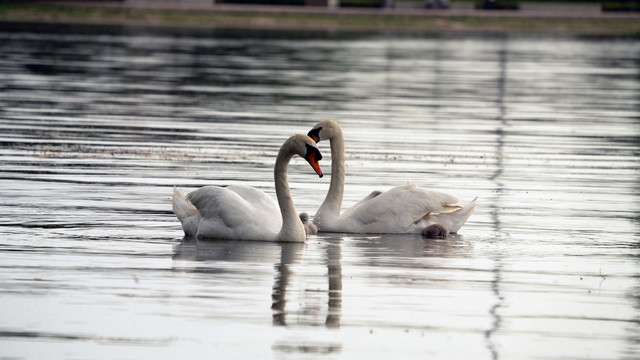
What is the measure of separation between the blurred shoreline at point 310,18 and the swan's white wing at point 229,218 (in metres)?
52.5

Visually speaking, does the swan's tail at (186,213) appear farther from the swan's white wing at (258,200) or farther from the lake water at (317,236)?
the swan's white wing at (258,200)

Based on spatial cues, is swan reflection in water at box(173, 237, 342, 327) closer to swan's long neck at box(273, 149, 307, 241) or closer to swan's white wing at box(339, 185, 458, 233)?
swan's long neck at box(273, 149, 307, 241)

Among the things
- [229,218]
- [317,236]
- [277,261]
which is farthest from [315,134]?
[277,261]

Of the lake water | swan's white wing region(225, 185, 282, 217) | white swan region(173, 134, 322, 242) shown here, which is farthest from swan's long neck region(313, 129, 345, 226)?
white swan region(173, 134, 322, 242)

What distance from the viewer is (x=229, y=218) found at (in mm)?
12180

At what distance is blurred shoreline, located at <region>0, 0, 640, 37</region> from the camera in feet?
214

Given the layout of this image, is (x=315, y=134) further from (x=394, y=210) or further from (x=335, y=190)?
(x=394, y=210)

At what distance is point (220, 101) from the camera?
2789 centimetres

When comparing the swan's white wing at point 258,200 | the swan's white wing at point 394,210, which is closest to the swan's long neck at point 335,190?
the swan's white wing at point 394,210

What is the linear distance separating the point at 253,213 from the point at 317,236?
2.89 feet

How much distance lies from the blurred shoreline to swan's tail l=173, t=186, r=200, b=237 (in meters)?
51.9

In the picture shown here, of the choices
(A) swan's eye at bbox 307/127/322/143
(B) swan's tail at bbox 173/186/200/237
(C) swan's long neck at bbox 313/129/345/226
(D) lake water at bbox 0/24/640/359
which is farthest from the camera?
(A) swan's eye at bbox 307/127/322/143

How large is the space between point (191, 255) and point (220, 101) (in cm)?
1662

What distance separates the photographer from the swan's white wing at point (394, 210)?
13.1 m
